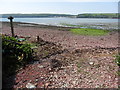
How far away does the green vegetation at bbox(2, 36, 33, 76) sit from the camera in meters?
6.51

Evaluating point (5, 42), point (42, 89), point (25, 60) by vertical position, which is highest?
point (5, 42)

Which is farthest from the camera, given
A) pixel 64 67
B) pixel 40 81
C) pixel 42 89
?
pixel 64 67

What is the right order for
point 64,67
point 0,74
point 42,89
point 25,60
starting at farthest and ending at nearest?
point 25,60
point 64,67
point 0,74
point 42,89

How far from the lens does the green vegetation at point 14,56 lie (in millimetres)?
6512

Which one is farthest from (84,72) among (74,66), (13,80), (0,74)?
(0,74)

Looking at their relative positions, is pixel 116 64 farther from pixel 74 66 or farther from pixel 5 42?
pixel 5 42

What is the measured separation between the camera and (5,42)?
7.29 m

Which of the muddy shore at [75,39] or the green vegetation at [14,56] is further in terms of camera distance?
the muddy shore at [75,39]

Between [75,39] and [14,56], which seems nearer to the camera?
[14,56]

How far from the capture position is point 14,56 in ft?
23.4

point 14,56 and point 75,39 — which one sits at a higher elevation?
point 75,39

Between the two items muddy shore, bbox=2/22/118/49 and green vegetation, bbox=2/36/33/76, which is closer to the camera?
green vegetation, bbox=2/36/33/76

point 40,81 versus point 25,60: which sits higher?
point 25,60

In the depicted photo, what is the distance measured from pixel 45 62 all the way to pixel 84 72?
90.3 inches
